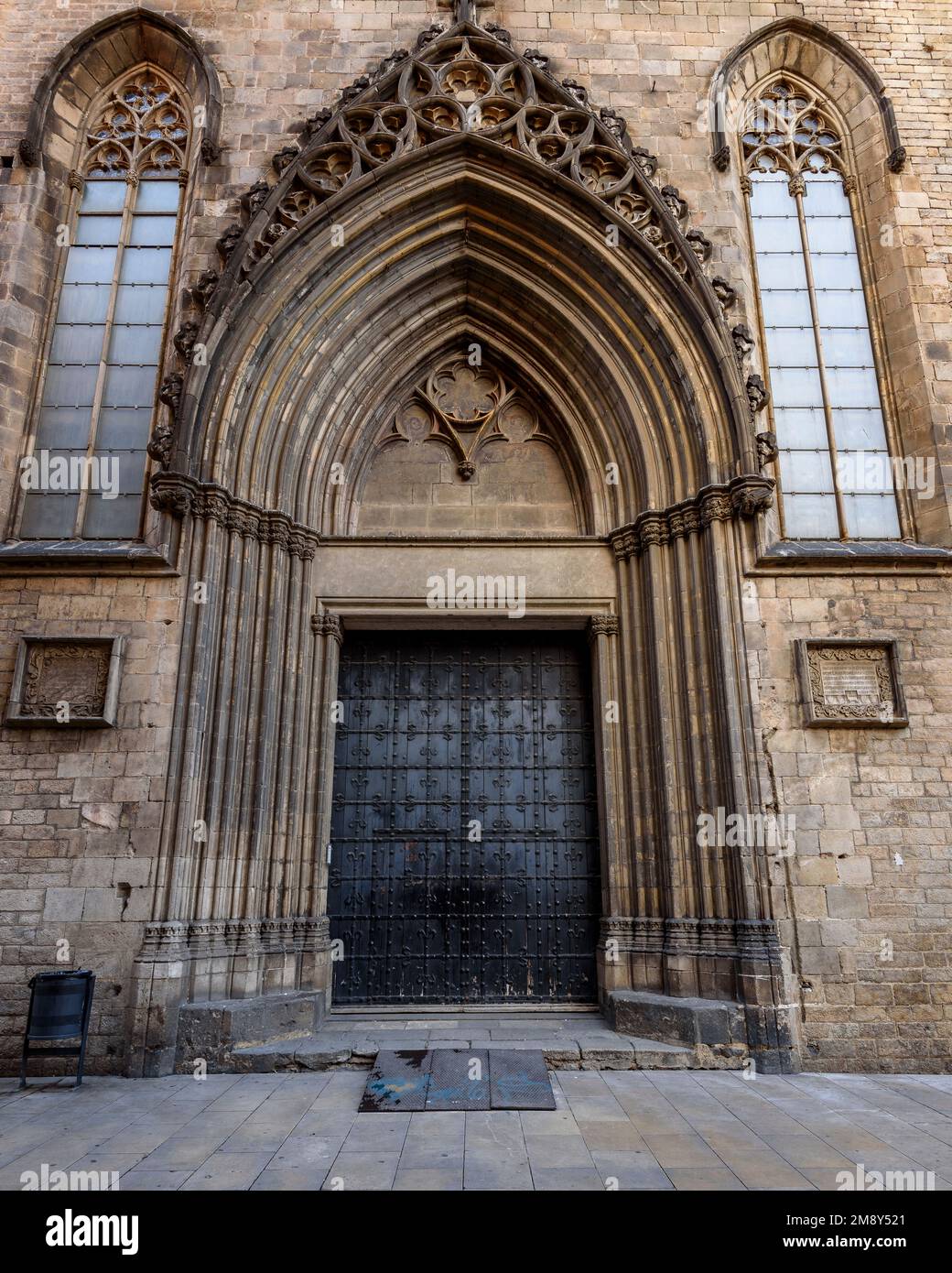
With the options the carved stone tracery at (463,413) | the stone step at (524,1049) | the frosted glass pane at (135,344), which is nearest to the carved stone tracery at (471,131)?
the frosted glass pane at (135,344)

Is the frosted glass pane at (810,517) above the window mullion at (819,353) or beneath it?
beneath

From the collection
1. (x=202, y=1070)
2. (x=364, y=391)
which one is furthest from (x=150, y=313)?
(x=202, y=1070)

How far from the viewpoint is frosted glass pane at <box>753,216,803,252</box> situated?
9.93 m

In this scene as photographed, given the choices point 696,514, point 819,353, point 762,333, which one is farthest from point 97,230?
point 819,353

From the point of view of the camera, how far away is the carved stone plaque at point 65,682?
766 centimetres

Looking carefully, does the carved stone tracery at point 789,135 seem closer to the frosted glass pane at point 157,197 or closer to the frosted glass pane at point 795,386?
the frosted glass pane at point 795,386

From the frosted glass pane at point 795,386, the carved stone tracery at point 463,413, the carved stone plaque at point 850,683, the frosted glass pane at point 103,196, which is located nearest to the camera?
the carved stone plaque at point 850,683

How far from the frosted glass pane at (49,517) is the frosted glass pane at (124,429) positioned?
2.43 feet

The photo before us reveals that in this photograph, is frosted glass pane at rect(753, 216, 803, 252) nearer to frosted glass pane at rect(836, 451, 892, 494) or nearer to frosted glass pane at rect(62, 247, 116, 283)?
frosted glass pane at rect(836, 451, 892, 494)

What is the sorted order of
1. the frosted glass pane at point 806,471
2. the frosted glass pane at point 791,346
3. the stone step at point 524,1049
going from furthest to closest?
the frosted glass pane at point 791,346 < the frosted glass pane at point 806,471 < the stone step at point 524,1049

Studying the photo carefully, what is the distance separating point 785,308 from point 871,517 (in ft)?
9.19

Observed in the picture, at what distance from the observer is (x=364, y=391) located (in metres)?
9.71
